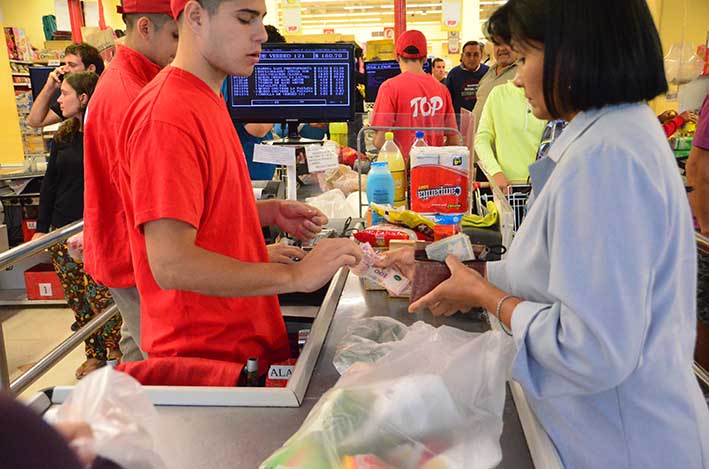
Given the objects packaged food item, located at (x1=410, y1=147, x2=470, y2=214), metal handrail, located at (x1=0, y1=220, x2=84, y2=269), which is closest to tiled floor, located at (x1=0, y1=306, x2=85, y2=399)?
metal handrail, located at (x1=0, y1=220, x2=84, y2=269)

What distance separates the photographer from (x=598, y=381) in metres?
0.98

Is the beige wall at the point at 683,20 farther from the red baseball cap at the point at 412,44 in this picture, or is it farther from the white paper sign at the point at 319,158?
the white paper sign at the point at 319,158

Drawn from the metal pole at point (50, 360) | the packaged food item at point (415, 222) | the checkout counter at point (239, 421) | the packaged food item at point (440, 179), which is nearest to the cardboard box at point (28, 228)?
the metal pole at point (50, 360)

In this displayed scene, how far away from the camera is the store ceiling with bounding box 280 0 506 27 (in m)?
20.8

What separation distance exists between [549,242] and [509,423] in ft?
1.24

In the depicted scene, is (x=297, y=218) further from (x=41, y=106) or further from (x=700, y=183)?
(x=41, y=106)

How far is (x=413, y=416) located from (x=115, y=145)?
143 centimetres

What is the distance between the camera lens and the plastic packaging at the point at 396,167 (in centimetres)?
265

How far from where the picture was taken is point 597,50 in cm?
99

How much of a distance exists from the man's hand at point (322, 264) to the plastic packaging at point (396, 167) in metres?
1.25

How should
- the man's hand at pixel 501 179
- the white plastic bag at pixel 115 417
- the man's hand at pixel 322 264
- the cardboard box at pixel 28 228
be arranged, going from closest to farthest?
the white plastic bag at pixel 115 417 < the man's hand at pixel 322 264 < the man's hand at pixel 501 179 < the cardboard box at pixel 28 228

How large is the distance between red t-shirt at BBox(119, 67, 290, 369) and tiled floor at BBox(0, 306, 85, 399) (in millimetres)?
2629

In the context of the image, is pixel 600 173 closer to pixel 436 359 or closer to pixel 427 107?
pixel 436 359

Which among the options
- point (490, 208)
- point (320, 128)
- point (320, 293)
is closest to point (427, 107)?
point (320, 128)
